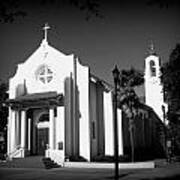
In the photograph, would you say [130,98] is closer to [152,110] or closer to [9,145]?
[152,110]

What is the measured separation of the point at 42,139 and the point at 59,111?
2.26 metres

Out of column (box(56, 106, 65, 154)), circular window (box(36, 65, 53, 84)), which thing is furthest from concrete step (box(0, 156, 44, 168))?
circular window (box(36, 65, 53, 84))

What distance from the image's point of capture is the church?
54.1 ft

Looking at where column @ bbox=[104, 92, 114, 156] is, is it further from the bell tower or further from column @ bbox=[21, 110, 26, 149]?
the bell tower

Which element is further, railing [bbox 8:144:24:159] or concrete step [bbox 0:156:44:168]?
railing [bbox 8:144:24:159]

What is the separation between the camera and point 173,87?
1383 cm

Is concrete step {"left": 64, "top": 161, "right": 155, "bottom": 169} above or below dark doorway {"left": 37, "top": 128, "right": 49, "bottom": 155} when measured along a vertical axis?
below

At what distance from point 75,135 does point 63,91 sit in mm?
2247

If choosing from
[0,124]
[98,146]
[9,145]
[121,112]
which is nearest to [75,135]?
[98,146]

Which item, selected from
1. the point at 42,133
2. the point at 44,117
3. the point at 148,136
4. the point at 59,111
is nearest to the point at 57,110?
the point at 59,111

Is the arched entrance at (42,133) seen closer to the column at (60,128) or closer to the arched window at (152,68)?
the column at (60,128)

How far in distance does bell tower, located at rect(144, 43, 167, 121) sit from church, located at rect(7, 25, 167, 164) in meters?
5.16

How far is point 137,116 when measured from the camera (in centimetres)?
1948

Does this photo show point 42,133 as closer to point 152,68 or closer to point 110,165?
point 110,165
